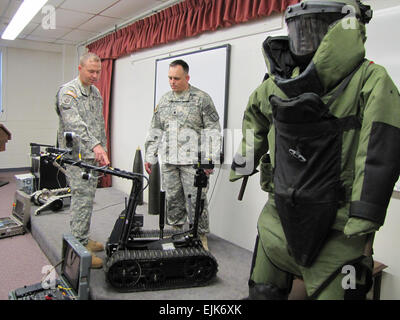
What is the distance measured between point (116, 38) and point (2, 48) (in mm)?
3055

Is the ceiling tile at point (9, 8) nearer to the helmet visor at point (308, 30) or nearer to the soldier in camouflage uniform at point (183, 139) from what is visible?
the soldier in camouflage uniform at point (183, 139)

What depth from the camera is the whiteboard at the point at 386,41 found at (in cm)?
193

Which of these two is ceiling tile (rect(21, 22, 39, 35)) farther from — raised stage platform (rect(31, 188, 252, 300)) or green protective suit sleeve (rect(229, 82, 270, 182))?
green protective suit sleeve (rect(229, 82, 270, 182))

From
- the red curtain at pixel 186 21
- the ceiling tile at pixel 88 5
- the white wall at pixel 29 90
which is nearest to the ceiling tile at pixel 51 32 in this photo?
the white wall at pixel 29 90

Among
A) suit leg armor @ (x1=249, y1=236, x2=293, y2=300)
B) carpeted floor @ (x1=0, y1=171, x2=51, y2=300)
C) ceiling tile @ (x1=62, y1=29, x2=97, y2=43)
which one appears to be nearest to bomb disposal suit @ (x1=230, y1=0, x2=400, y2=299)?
suit leg armor @ (x1=249, y1=236, x2=293, y2=300)

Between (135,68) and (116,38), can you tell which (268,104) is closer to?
(135,68)

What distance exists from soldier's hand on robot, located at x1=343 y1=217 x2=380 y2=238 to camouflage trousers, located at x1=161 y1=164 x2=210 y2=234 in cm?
176

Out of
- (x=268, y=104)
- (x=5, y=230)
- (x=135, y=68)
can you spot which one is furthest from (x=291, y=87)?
(x=135, y=68)

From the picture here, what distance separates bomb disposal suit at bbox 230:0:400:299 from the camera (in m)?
1.15

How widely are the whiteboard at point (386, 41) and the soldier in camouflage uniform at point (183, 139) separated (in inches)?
50.0

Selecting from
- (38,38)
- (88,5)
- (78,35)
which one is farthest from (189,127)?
(38,38)
